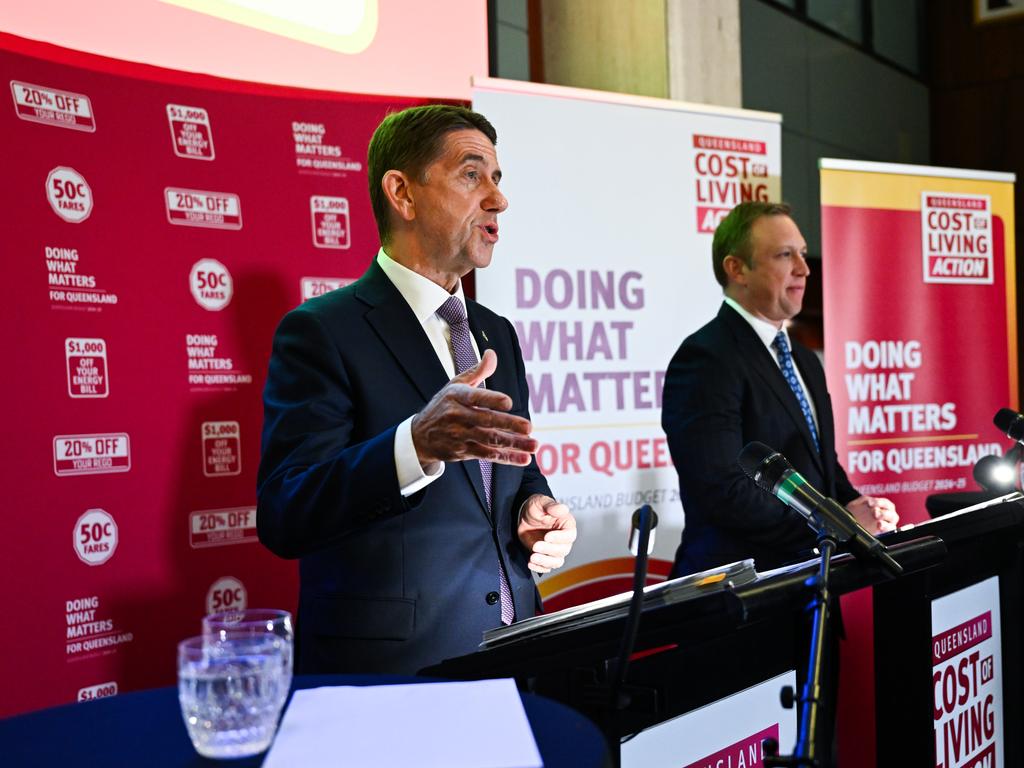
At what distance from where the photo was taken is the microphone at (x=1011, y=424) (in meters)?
2.33

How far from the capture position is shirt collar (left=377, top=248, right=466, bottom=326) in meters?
1.97

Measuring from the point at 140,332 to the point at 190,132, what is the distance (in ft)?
1.79

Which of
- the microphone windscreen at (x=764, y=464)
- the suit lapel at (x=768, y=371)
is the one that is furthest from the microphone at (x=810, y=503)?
the suit lapel at (x=768, y=371)

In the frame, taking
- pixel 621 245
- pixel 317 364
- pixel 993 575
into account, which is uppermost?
pixel 621 245

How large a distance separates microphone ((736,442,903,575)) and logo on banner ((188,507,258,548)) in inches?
63.2

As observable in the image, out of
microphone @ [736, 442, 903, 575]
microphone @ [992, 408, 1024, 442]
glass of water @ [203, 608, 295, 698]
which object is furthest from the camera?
microphone @ [992, 408, 1024, 442]

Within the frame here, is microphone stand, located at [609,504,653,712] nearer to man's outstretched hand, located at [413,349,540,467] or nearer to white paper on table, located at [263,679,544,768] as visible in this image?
white paper on table, located at [263,679,544,768]

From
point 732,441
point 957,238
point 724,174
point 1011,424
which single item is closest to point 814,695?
point 1011,424

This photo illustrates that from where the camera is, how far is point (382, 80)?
3199 mm

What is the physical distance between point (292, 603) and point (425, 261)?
4.09 ft

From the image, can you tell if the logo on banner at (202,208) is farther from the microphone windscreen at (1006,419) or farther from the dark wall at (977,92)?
the dark wall at (977,92)

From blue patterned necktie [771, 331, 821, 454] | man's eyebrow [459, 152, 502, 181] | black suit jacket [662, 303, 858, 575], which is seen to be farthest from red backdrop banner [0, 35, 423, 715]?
blue patterned necktie [771, 331, 821, 454]

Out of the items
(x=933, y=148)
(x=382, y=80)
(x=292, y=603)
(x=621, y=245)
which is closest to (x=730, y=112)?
(x=621, y=245)

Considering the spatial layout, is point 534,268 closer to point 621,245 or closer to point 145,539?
point 621,245
